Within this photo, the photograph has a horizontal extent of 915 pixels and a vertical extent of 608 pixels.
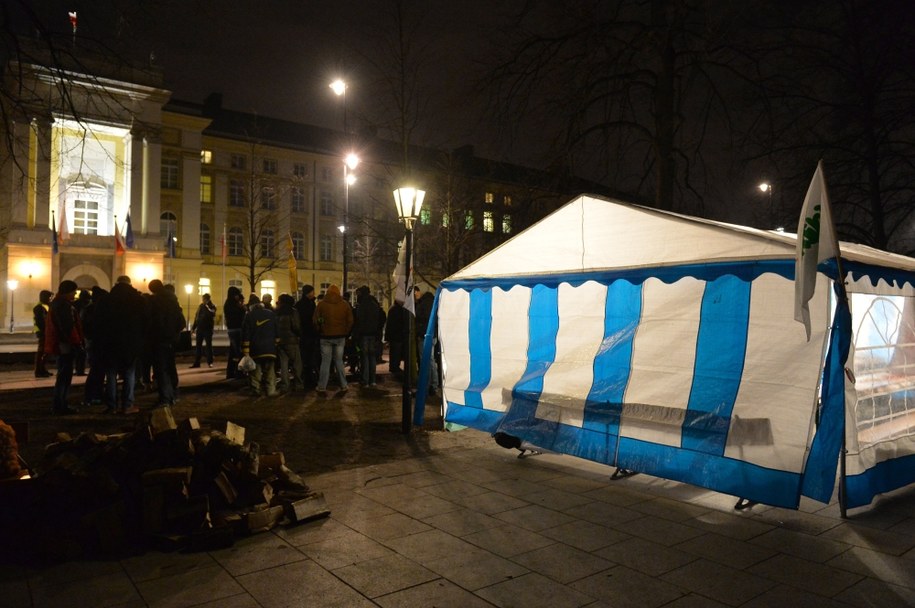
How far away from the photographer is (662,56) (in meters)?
12.0

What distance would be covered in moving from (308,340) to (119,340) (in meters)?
4.29

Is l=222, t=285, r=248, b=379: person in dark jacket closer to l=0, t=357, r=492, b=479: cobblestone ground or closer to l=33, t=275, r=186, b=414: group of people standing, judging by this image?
l=0, t=357, r=492, b=479: cobblestone ground

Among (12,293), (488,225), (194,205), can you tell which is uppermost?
(194,205)

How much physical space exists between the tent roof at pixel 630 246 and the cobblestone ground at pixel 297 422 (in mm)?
2574

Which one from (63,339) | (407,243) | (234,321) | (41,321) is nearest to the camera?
(407,243)

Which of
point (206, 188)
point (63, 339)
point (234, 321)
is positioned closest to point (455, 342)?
point (63, 339)

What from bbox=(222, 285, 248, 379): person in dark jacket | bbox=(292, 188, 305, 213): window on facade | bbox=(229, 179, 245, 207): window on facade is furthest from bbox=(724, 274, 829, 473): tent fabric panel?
bbox=(292, 188, 305, 213): window on facade

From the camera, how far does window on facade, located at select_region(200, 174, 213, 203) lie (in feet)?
170

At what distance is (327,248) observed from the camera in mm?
57406

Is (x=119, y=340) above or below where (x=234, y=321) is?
below

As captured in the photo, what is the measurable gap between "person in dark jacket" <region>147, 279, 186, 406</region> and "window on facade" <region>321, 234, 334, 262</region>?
4759 cm

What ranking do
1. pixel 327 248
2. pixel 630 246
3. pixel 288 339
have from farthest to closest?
pixel 327 248 < pixel 288 339 < pixel 630 246

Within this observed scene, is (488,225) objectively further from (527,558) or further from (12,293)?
(12,293)

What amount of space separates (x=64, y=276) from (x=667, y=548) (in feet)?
154
